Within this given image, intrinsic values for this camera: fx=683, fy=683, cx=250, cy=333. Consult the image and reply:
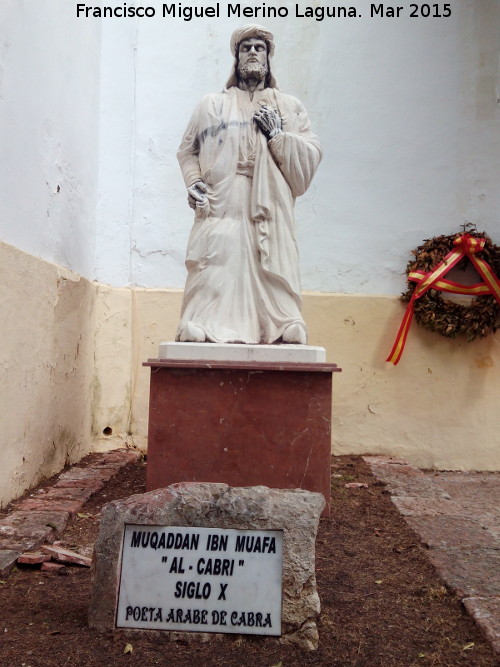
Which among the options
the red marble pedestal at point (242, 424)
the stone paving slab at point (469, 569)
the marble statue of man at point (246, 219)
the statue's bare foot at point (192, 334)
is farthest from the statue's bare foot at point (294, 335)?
the stone paving slab at point (469, 569)

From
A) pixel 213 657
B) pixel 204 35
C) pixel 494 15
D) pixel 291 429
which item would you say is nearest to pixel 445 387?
pixel 291 429

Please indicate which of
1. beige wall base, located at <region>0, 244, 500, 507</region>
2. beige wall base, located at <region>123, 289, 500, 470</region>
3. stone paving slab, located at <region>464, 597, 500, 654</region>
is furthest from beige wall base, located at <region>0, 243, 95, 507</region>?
stone paving slab, located at <region>464, 597, 500, 654</region>

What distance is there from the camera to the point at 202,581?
6.26 feet

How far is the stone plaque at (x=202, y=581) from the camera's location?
191 centimetres

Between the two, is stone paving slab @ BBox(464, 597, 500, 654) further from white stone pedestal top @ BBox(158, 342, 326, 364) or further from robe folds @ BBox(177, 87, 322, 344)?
robe folds @ BBox(177, 87, 322, 344)

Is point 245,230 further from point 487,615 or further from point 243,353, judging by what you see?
point 487,615

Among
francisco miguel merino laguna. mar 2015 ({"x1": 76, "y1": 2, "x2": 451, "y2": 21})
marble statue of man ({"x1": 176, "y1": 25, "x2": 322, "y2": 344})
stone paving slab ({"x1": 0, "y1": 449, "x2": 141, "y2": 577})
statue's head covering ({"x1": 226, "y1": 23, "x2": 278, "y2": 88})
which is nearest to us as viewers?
stone paving slab ({"x1": 0, "y1": 449, "x2": 141, "y2": 577})

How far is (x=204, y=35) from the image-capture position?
18.5 feet

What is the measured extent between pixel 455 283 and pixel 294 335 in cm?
213

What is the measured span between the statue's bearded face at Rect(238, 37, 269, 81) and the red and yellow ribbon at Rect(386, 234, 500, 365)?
202 cm

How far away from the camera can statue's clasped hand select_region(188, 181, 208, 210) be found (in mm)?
3785

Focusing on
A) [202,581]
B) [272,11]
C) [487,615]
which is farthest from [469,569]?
[272,11]

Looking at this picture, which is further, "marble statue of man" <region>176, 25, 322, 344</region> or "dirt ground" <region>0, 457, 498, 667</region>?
"marble statue of man" <region>176, 25, 322, 344</region>

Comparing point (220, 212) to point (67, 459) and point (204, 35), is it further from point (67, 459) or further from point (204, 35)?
point (204, 35)
